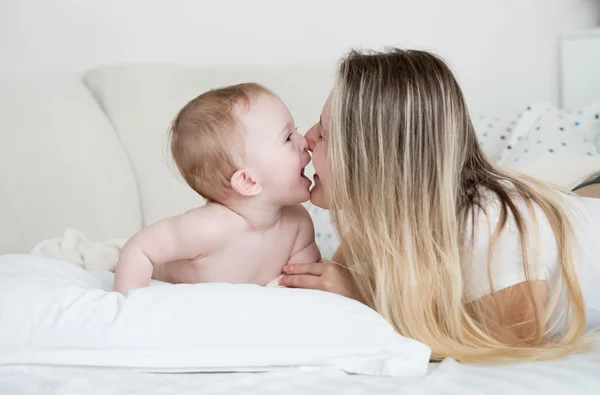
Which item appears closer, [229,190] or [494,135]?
[229,190]

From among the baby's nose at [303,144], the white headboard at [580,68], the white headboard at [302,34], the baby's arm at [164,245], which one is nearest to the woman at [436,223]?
the baby's nose at [303,144]

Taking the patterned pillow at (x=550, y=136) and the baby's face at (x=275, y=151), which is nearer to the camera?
the baby's face at (x=275, y=151)

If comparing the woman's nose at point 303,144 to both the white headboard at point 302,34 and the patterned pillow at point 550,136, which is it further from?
the patterned pillow at point 550,136

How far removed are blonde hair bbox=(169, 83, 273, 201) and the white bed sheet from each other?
1.33 ft

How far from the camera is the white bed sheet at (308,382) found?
0.97 meters

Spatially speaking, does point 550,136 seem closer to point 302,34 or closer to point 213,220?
point 302,34

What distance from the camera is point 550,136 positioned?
214 cm

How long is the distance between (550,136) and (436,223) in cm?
103

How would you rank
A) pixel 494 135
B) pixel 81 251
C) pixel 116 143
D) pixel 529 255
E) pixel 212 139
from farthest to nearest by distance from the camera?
pixel 494 135 < pixel 116 143 < pixel 81 251 < pixel 212 139 < pixel 529 255

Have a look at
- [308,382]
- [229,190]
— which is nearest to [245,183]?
[229,190]

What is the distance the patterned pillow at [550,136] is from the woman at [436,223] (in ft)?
2.56

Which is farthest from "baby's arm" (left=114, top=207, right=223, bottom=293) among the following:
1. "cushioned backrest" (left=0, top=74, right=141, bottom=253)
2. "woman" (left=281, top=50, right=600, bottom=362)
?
"cushioned backrest" (left=0, top=74, right=141, bottom=253)

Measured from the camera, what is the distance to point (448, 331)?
1.22 meters

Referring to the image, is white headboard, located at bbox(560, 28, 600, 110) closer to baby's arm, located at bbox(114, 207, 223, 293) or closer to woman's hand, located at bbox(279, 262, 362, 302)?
woman's hand, located at bbox(279, 262, 362, 302)
